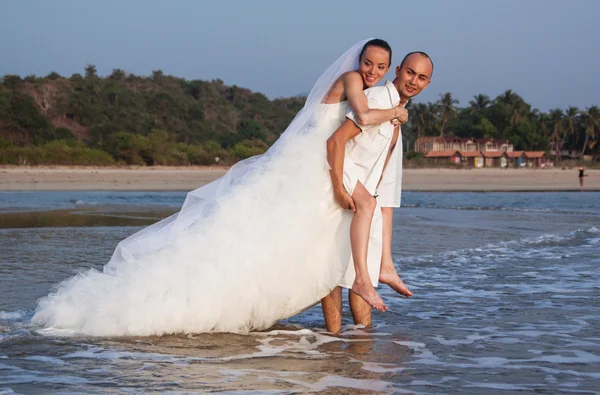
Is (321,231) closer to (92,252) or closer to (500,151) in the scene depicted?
(92,252)

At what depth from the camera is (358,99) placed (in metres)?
4.57

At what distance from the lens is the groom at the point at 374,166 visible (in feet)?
15.4

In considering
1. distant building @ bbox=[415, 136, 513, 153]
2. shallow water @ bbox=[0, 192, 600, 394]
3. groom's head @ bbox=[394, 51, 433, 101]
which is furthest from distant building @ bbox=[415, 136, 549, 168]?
groom's head @ bbox=[394, 51, 433, 101]

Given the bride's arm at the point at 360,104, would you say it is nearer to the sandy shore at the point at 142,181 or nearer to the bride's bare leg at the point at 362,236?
the bride's bare leg at the point at 362,236

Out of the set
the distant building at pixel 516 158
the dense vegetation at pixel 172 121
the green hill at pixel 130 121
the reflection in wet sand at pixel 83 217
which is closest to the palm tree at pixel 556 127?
the dense vegetation at pixel 172 121

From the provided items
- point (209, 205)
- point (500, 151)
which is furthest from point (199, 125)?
point (209, 205)

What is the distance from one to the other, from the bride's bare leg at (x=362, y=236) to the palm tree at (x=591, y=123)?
337ft

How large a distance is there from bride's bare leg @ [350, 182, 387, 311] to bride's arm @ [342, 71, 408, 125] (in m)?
0.41

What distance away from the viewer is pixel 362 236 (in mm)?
4680

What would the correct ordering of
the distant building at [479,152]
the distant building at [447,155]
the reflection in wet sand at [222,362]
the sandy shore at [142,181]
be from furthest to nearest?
the distant building at [479,152], the distant building at [447,155], the sandy shore at [142,181], the reflection in wet sand at [222,362]

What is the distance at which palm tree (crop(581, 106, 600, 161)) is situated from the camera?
101062 millimetres

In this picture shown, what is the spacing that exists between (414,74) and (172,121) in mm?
65408

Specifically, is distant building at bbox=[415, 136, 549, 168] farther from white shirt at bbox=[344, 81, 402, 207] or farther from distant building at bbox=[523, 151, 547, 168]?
white shirt at bbox=[344, 81, 402, 207]

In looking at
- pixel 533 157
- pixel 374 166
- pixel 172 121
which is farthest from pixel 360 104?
pixel 533 157
